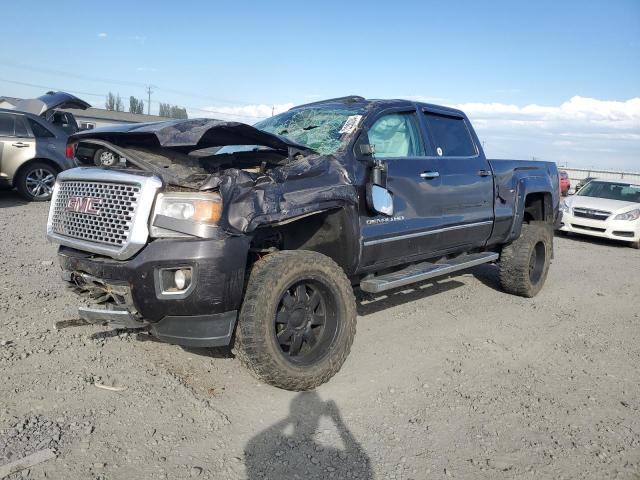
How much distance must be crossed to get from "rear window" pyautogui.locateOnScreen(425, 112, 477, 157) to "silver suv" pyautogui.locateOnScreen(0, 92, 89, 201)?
7.40 meters

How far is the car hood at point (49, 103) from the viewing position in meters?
10.6

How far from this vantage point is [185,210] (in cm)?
303

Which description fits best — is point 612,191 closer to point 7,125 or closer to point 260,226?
point 260,226

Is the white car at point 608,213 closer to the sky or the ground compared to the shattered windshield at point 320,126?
closer to the ground

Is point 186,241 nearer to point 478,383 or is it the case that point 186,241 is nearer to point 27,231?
point 478,383

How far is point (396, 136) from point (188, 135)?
2.24m

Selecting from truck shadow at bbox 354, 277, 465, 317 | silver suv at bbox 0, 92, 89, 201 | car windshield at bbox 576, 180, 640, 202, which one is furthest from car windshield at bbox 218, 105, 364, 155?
car windshield at bbox 576, 180, 640, 202

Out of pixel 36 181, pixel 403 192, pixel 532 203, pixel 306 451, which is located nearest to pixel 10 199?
pixel 36 181

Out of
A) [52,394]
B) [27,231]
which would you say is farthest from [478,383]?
[27,231]

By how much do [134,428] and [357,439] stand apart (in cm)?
126

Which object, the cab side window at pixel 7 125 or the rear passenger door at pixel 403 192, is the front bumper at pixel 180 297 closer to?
the rear passenger door at pixel 403 192

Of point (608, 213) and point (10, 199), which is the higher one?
point (10, 199)

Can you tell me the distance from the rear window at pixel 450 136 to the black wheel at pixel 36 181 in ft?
26.8

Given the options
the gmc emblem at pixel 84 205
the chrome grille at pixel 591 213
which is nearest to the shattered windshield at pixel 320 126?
the gmc emblem at pixel 84 205
